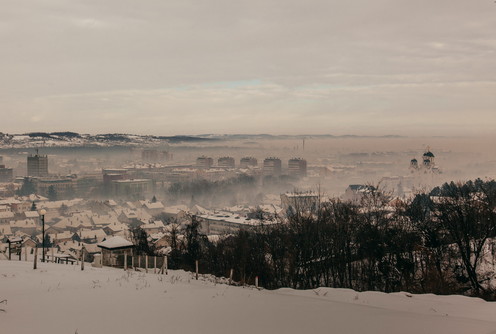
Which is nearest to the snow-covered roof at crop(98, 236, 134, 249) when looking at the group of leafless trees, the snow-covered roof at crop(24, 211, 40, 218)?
the group of leafless trees

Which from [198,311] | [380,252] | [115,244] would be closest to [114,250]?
[115,244]

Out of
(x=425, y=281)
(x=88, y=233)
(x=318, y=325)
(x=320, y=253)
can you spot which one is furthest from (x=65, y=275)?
(x=88, y=233)

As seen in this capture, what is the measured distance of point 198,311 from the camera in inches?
434

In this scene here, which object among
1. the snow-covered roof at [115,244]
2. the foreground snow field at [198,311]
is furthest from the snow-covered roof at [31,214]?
the foreground snow field at [198,311]

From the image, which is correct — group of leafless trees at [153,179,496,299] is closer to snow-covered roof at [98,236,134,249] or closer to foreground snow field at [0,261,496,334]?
snow-covered roof at [98,236,134,249]

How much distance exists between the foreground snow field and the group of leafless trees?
28.6 feet

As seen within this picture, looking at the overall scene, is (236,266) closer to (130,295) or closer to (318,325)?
(130,295)

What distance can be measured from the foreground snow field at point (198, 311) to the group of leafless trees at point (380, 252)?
871 cm

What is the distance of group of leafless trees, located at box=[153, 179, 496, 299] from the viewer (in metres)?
24.2

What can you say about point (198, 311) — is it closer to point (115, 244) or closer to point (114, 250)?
point (114, 250)

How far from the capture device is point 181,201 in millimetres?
175625

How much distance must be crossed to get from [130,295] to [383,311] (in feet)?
22.1

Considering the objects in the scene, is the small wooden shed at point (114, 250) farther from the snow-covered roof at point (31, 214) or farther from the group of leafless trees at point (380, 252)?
the snow-covered roof at point (31, 214)

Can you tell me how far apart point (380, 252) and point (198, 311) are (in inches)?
755
